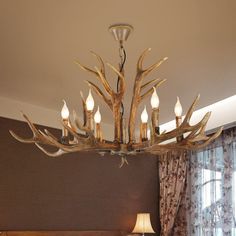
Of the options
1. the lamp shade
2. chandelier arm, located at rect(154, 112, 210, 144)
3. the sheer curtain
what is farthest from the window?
chandelier arm, located at rect(154, 112, 210, 144)

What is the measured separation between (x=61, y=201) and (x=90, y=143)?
2803mm

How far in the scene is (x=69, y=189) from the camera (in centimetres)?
511

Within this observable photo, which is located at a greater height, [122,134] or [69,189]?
[122,134]

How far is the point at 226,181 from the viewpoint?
4785mm

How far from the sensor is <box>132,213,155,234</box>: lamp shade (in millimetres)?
5242

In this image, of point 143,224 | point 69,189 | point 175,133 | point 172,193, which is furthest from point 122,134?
point 172,193

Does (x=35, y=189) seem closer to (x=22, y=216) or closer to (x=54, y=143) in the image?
(x=22, y=216)

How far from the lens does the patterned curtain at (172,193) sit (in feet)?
17.9

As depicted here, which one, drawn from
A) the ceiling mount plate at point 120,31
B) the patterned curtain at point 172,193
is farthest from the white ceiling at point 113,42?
the patterned curtain at point 172,193

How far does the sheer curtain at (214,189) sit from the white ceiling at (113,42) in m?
0.79

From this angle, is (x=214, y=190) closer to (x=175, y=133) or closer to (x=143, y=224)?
(x=143, y=224)

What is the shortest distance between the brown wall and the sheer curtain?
2.51 ft

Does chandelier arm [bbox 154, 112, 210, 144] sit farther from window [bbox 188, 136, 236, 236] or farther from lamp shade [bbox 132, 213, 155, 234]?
lamp shade [bbox 132, 213, 155, 234]

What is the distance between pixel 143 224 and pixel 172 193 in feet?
2.00
